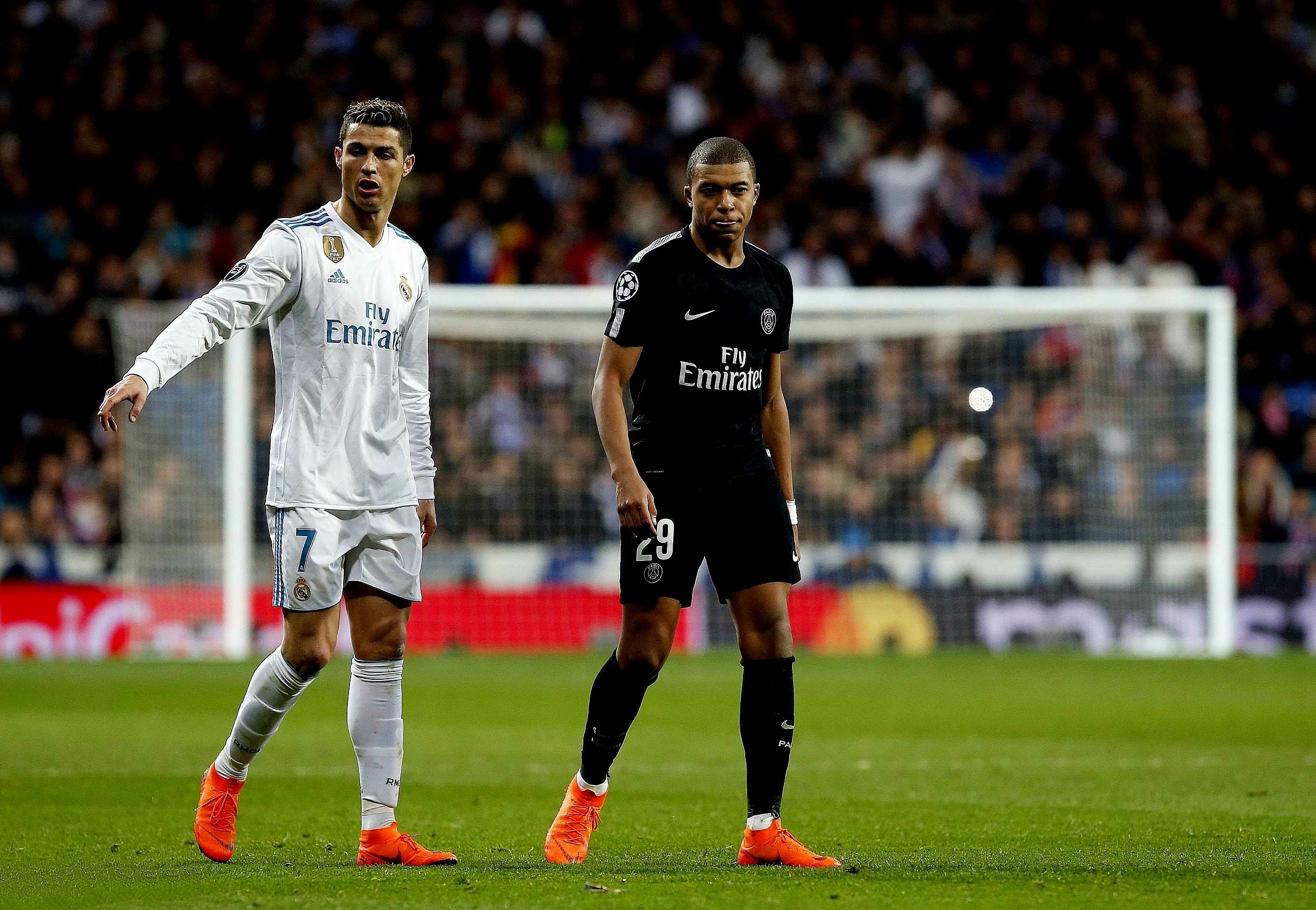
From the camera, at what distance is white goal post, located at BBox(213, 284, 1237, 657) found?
57.4 feet

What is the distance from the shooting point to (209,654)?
17.7 m

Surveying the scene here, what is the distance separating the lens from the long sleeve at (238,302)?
561cm

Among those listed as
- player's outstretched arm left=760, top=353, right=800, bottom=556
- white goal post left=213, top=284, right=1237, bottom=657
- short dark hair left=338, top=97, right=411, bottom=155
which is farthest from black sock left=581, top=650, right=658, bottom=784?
white goal post left=213, top=284, right=1237, bottom=657

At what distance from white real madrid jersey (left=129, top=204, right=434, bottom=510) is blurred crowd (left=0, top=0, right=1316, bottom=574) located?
11828mm

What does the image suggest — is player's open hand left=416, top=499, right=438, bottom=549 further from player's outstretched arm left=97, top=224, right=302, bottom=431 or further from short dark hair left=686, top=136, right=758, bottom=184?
short dark hair left=686, top=136, right=758, bottom=184

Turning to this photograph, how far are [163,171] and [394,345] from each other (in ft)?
52.8

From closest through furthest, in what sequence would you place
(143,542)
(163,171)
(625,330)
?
(625,330) → (143,542) → (163,171)

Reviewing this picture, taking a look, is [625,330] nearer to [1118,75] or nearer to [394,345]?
[394,345]

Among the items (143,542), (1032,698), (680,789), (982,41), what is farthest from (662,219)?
(680,789)

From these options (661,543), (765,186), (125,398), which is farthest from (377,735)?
(765,186)

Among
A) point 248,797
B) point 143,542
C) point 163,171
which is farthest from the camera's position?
point 163,171

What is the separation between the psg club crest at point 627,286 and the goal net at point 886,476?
11.5m

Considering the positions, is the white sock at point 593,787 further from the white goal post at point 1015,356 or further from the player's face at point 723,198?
the white goal post at point 1015,356

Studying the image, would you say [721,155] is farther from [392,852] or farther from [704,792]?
[704,792]
